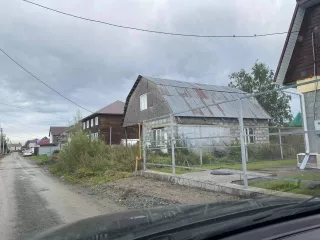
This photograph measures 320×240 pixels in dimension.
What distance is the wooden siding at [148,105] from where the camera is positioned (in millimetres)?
22609

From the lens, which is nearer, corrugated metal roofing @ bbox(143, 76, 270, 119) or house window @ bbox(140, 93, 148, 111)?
corrugated metal roofing @ bbox(143, 76, 270, 119)

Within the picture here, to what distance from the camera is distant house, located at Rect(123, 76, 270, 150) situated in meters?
20.7

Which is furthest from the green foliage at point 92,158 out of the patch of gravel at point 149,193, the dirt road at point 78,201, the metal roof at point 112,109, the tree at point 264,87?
the tree at point 264,87

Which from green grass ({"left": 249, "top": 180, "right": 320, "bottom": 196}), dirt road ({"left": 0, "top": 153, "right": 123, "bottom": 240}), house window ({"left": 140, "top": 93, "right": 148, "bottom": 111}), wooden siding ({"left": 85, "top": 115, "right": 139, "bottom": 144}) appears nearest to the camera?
dirt road ({"left": 0, "top": 153, "right": 123, "bottom": 240})

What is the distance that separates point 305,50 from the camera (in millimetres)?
11312

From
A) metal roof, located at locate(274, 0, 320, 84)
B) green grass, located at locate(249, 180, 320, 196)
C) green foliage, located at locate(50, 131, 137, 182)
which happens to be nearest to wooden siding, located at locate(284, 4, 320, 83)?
metal roof, located at locate(274, 0, 320, 84)

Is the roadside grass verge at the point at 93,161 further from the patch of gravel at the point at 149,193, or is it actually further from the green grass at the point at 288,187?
the green grass at the point at 288,187

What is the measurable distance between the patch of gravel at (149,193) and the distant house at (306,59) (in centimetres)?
481

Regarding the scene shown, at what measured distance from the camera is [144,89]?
25875 millimetres

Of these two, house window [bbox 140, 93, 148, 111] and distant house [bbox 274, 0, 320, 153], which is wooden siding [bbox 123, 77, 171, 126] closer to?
house window [bbox 140, 93, 148, 111]

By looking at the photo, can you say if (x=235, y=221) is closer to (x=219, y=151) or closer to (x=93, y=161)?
(x=93, y=161)

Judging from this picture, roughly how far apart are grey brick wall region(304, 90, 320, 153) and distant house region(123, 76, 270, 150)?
8243 millimetres

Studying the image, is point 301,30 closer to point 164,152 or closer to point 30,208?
point 164,152

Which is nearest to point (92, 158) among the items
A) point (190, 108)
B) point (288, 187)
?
point (190, 108)
